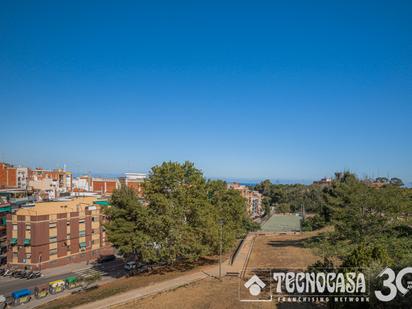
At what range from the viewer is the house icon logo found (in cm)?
2093

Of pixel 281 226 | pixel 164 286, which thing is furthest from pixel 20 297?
pixel 281 226

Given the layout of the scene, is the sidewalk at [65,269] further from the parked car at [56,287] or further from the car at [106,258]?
the parked car at [56,287]

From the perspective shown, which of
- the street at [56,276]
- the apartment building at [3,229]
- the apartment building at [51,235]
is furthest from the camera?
the apartment building at [3,229]

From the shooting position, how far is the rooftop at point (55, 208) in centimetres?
5138

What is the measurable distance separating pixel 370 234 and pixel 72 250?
165 ft

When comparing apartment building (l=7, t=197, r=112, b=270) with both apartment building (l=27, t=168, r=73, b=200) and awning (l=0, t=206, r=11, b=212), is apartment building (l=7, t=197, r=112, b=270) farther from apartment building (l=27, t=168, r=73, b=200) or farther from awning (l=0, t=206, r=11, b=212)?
apartment building (l=27, t=168, r=73, b=200)

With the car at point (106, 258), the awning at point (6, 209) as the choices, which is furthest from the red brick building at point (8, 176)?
Result: the car at point (106, 258)

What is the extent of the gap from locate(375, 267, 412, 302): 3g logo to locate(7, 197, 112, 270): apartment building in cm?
5108

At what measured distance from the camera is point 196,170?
31.9 metres

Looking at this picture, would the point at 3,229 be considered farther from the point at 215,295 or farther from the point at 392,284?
the point at 392,284

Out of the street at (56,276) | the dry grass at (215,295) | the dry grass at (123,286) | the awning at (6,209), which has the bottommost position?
the street at (56,276)

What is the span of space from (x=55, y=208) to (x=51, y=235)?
4702mm

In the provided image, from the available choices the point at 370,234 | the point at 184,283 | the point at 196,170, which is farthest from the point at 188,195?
the point at 370,234

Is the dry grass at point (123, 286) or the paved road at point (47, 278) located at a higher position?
the dry grass at point (123, 286)
